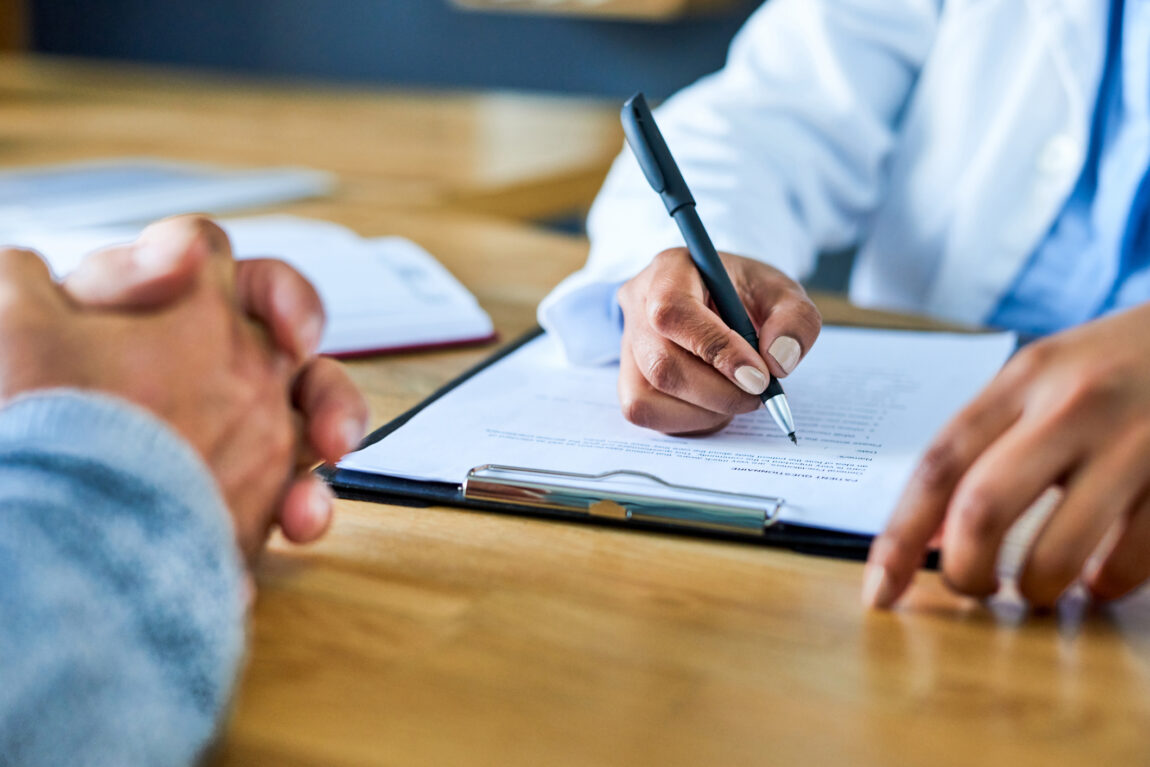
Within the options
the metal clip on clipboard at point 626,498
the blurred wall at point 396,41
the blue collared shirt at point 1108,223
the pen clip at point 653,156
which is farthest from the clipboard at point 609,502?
the blurred wall at point 396,41

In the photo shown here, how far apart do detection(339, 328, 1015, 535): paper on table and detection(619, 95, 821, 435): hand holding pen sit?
16 mm

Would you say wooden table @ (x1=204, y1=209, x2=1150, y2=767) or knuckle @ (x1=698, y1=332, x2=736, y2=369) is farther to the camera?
knuckle @ (x1=698, y1=332, x2=736, y2=369)

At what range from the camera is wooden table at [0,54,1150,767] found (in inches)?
12.3

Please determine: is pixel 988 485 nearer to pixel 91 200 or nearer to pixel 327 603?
pixel 327 603

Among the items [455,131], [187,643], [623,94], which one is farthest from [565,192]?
[187,643]

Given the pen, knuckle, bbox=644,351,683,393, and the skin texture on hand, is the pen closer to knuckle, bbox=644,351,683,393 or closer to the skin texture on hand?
knuckle, bbox=644,351,683,393

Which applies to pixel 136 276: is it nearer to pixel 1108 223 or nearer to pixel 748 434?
pixel 748 434

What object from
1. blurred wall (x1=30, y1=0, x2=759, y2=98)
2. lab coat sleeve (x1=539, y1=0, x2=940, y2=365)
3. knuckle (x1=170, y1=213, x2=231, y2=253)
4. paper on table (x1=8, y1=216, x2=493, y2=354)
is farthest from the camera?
blurred wall (x1=30, y1=0, x2=759, y2=98)

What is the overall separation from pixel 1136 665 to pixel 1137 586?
38 millimetres

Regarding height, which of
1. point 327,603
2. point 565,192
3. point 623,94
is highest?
point 327,603

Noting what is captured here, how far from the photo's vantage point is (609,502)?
0.46m

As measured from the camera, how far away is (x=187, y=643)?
31 cm

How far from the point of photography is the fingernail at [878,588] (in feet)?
1.25

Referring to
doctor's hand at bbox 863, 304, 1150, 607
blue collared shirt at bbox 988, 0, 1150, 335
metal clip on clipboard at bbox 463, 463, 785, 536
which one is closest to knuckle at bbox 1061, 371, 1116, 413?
doctor's hand at bbox 863, 304, 1150, 607
